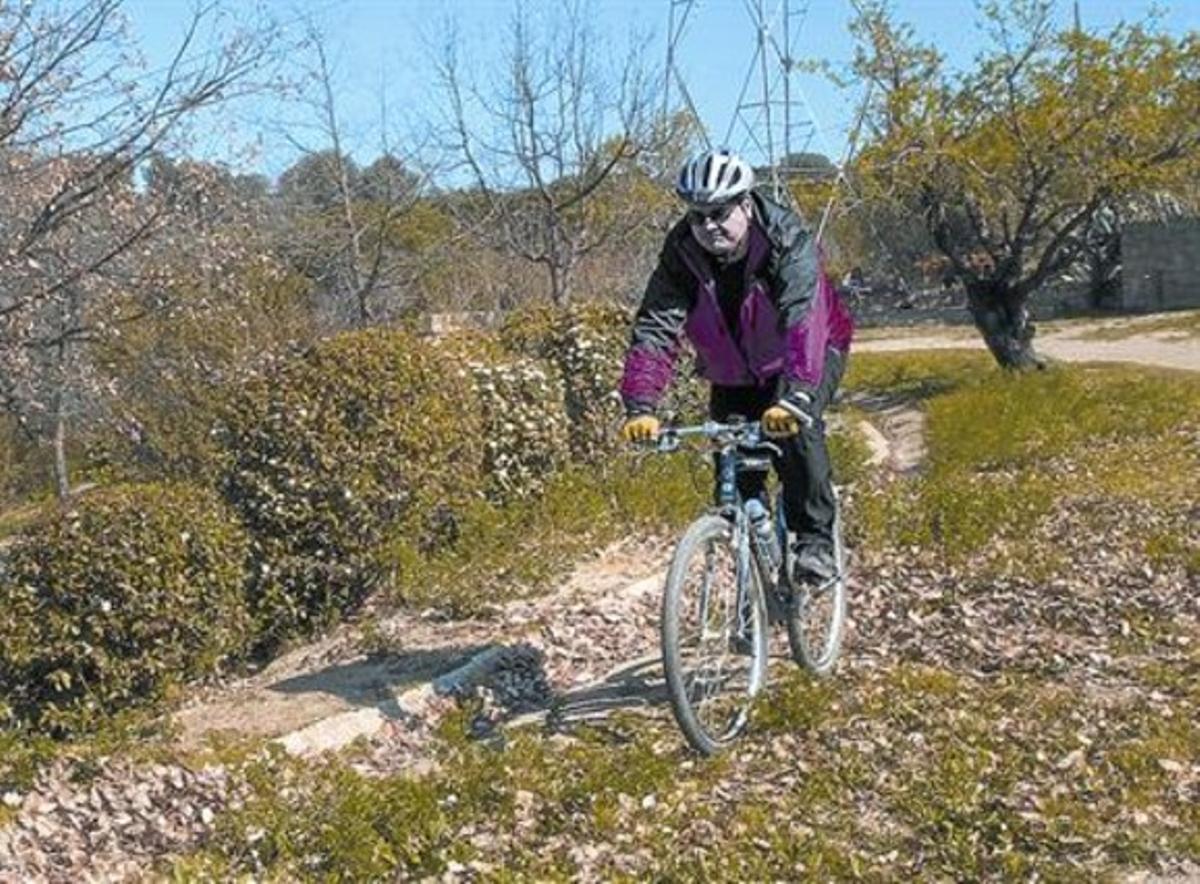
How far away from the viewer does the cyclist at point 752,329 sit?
5.01 meters

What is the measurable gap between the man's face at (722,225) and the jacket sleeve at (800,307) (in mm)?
155

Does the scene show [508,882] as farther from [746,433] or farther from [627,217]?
[627,217]

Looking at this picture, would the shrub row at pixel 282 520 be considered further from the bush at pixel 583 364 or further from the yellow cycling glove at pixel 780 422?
the yellow cycling glove at pixel 780 422

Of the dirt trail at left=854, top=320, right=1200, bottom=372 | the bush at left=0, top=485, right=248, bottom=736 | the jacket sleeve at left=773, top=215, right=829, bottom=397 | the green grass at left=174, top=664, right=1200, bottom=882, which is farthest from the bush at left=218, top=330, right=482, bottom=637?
the dirt trail at left=854, top=320, right=1200, bottom=372

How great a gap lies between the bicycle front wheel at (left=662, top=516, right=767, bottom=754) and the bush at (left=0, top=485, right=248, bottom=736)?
2.78 metres

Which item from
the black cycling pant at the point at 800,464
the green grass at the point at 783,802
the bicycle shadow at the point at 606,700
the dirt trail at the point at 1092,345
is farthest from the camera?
the dirt trail at the point at 1092,345

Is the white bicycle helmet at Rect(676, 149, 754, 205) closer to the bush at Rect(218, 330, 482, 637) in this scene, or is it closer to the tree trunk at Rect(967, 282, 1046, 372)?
the bush at Rect(218, 330, 482, 637)

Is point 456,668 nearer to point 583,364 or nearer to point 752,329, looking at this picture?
point 752,329

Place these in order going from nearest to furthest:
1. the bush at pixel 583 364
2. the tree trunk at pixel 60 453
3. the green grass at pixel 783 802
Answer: the green grass at pixel 783 802 → the bush at pixel 583 364 → the tree trunk at pixel 60 453

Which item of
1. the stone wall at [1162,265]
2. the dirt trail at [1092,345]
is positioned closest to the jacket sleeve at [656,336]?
the dirt trail at [1092,345]

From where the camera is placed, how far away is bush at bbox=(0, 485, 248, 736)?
6176mm

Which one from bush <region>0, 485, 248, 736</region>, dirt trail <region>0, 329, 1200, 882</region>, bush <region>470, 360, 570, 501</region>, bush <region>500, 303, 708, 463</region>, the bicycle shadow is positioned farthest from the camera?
bush <region>500, 303, 708, 463</region>

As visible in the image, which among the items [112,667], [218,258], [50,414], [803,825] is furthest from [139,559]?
[50,414]

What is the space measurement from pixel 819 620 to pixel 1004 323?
1421 centimetres
